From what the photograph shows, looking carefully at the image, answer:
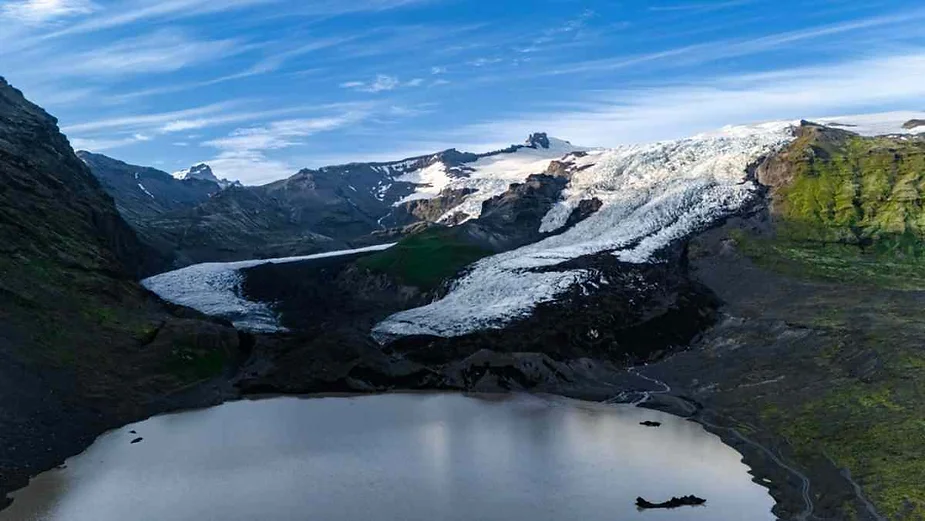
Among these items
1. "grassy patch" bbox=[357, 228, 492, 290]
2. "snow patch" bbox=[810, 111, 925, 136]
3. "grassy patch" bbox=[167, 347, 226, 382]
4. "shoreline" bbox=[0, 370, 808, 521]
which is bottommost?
"shoreline" bbox=[0, 370, 808, 521]

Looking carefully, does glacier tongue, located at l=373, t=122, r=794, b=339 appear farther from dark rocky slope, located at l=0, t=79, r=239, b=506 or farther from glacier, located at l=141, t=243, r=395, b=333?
dark rocky slope, located at l=0, t=79, r=239, b=506

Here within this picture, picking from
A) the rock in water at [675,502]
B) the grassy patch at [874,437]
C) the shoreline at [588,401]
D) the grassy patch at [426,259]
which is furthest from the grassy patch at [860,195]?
the rock in water at [675,502]

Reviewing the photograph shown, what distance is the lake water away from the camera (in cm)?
2781

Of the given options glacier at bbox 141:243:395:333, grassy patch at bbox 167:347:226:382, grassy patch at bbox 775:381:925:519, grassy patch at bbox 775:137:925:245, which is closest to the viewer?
grassy patch at bbox 775:381:925:519

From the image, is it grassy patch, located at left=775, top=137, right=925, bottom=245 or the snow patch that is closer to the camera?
grassy patch, located at left=775, top=137, right=925, bottom=245

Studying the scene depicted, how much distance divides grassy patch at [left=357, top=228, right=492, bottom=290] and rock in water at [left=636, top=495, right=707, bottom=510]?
55.2 m

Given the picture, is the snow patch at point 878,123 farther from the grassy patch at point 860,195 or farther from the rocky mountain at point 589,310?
the grassy patch at point 860,195

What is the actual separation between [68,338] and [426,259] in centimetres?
4723

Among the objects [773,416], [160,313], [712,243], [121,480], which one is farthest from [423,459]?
[712,243]

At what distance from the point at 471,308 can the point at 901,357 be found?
109ft

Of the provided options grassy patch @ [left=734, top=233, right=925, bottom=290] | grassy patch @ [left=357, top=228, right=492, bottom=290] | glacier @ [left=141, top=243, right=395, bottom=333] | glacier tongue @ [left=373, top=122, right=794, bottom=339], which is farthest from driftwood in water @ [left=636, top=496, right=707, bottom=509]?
grassy patch @ [left=357, top=228, right=492, bottom=290]

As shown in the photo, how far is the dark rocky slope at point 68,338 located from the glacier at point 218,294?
950 centimetres

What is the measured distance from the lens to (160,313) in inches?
2424

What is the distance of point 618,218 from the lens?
338 ft
